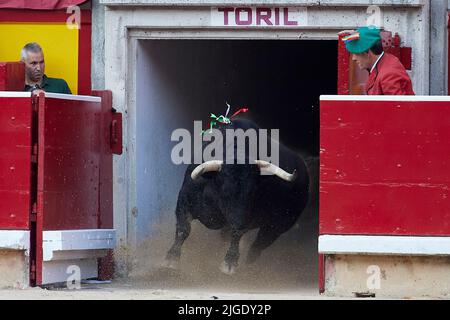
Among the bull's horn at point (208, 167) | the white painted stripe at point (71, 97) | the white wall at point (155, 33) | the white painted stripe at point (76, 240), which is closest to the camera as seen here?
the white painted stripe at point (76, 240)

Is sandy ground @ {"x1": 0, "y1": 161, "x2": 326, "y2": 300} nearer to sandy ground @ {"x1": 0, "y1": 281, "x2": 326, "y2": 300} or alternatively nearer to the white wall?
sandy ground @ {"x1": 0, "y1": 281, "x2": 326, "y2": 300}

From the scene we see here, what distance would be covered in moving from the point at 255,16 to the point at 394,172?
2.17m

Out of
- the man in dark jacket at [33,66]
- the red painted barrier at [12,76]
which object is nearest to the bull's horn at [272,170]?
the man in dark jacket at [33,66]

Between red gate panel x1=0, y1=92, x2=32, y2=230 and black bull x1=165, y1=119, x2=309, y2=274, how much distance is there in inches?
69.9

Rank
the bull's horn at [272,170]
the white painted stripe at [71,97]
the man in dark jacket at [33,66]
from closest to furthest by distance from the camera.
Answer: the white painted stripe at [71,97], the man in dark jacket at [33,66], the bull's horn at [272,170]

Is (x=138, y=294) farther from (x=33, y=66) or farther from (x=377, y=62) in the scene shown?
(x=377, y=62)

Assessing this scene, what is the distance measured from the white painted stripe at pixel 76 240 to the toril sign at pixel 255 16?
183cm

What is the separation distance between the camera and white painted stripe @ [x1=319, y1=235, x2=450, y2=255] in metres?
9.22

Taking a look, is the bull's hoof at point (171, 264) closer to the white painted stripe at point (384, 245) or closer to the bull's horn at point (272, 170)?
the bull's horn at point (272, 170)

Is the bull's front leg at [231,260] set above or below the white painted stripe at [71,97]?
below

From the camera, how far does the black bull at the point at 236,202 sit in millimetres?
11117

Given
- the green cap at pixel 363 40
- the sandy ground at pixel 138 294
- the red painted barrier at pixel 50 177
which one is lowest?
the sandy ground at pixel 138 294

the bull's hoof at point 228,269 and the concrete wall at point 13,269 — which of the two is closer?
the concrete wall at point 13,269

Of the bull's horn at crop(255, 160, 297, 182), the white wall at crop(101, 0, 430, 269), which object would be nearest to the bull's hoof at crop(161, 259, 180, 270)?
the white wall at crop(101, 0, 430, 269)
